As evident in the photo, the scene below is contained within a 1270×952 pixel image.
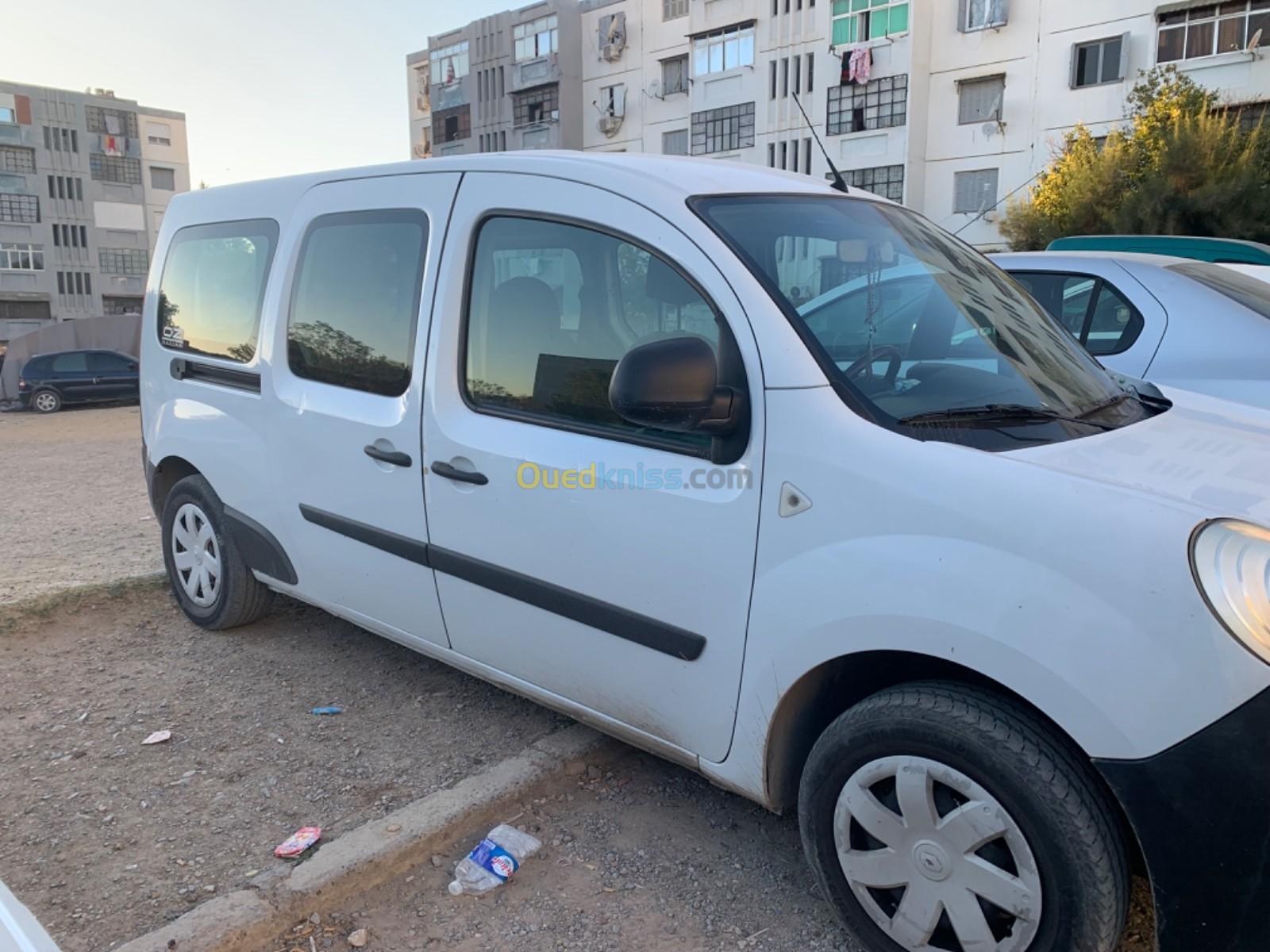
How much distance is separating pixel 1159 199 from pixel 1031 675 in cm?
2544

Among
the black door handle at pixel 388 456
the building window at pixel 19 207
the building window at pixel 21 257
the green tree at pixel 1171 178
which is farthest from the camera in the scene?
the building window at pixel 19 207

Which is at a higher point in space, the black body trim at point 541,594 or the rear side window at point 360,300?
the rear side window at point 360,300

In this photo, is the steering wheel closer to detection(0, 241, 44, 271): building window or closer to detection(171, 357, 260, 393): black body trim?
detection(171, 357, 260, 393): black body trim

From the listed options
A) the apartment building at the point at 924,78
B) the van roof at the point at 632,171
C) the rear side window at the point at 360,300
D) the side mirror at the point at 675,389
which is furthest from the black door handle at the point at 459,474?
the apartment building at the point at 924,78

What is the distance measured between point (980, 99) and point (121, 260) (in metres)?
58.0

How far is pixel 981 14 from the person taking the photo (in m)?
32.3

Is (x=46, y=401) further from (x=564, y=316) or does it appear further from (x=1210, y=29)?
(x=1210, y=29)

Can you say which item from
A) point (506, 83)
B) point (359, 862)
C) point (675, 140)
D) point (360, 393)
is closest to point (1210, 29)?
point (675, 140)

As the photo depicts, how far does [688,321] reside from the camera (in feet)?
8.16

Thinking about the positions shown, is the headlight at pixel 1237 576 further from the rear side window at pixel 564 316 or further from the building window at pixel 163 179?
the building window at pixel 163 179

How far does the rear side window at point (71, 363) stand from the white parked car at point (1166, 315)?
25681 millimetres

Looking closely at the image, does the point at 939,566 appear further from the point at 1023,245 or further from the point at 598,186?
the point at 1023,245

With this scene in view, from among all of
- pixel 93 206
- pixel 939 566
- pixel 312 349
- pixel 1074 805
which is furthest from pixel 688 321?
pixel 93 206

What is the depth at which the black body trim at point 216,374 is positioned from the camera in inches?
150
